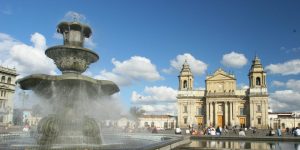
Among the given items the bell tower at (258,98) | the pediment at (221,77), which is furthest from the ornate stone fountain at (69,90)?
the pediment at (221,77)

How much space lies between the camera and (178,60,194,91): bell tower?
71312mm

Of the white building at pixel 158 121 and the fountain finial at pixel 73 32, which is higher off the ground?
the fountain finial at pixel 73 32

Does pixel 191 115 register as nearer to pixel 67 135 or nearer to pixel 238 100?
pixel 238 100

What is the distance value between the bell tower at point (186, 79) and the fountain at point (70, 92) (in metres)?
59.7

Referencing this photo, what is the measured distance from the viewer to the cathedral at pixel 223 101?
64875 mm

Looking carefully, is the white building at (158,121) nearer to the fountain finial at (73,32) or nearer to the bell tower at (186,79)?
the bell tower at (186,79)

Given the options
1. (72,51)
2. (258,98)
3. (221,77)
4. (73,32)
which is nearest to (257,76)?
(258,98)

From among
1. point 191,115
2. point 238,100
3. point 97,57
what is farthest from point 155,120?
point 97,57

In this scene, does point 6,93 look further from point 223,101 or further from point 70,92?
point 70,92

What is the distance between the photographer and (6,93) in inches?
2397

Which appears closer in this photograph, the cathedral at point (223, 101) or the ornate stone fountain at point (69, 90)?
the ornate stone fountain at point (69, 90)

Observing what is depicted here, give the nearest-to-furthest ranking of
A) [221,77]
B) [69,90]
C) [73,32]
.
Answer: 1. [69,90]
2. [73,32]
3. [221,77]

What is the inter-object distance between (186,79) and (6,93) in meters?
38.0

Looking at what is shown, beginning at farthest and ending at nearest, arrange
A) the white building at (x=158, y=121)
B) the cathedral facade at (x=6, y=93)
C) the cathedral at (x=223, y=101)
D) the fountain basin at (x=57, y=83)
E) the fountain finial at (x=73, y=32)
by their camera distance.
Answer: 1. the white building at (x=158, y=121)
2. the cathedral at (x=223, y=101)
3. the cathedral facade at (x=6, y=93)
4. the fountain finial at (x=73, y=32)
5. the fountain basin at (x=57, y=83)
